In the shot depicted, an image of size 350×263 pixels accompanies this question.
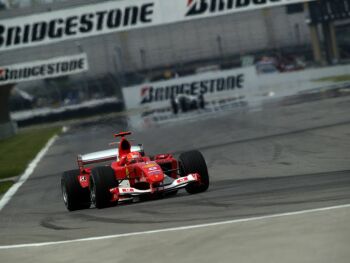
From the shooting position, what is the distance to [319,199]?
33.9 ft

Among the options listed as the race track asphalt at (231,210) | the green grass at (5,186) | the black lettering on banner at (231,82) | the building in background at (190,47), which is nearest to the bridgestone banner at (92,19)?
the race track asphalt at (231,210)

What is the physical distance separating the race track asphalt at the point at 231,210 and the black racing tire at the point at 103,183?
0.55ft

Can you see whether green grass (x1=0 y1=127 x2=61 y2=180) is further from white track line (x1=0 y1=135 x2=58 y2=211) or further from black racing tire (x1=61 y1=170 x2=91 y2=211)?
black racing tire (x1=61 y1=170 x2=91 y2=211)

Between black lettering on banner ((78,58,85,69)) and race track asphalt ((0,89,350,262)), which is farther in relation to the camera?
black lettering on banner ((78,58,85,69))

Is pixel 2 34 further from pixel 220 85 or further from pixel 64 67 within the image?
pixel 220 85

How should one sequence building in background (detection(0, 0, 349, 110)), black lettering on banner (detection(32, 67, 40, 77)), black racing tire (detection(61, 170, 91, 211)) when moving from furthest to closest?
building in background (detection(0, 0, 349, 110)), black lettering on banner (detection(32, 67, 40, 77)), black racing tire (detection(61, 170, 91, 211))

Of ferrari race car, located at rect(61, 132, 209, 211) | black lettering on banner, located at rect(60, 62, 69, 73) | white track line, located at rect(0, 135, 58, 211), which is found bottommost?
white track line, located at rect(0, 135, 58, 211)

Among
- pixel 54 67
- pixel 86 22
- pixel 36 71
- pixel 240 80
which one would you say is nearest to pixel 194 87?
pixel 240 80

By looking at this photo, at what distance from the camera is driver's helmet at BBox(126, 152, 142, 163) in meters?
13.5

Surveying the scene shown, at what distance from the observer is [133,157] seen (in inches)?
536

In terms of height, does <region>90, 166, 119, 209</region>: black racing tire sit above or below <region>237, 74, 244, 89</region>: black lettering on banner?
below

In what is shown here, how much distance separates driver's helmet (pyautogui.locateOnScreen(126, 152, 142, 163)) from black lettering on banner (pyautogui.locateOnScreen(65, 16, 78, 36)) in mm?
20018

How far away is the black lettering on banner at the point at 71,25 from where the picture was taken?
33188mm

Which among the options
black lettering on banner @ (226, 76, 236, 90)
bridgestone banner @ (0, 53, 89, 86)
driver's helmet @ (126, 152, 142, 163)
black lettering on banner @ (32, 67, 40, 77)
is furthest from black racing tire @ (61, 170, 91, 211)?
black lettering on banner @ (226, 76, 236, 90)
